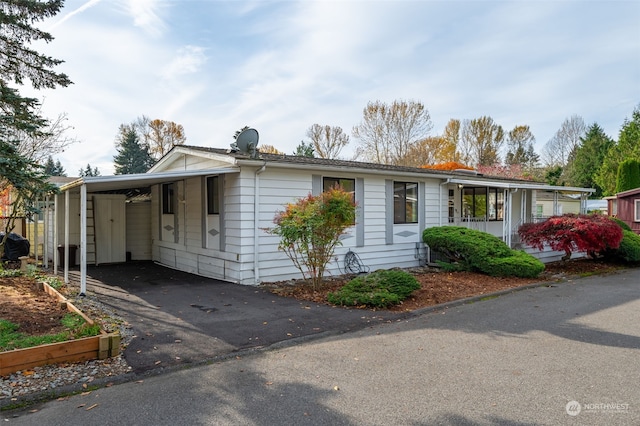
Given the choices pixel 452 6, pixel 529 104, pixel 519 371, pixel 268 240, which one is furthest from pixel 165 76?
pixel 529 104

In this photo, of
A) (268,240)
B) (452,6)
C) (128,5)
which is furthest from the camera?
(452,6)

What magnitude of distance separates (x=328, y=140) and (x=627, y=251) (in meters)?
24.7

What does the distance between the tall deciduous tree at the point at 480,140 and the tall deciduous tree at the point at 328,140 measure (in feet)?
36.4

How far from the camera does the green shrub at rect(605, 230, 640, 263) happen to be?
13.0 metres

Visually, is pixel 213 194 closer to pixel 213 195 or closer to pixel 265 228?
pixel 213 195

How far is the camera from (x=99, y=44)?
9289 millimetres

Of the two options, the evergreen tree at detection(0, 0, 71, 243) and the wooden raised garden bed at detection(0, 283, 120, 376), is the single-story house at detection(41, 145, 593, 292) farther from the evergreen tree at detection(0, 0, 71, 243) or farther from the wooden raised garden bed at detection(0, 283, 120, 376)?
the wooden raised garden bed at detection(0, 283, 120, 376)

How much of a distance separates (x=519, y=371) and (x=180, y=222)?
31.9ft

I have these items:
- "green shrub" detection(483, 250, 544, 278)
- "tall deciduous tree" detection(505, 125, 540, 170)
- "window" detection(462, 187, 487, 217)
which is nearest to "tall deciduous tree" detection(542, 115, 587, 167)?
"tall deciduous tree" detection(505, 125, 540, 170)

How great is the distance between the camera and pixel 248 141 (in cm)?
901

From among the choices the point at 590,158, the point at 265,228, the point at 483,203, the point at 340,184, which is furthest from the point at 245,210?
the point at 590,158

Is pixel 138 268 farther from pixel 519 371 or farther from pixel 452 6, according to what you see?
pixel 452 6

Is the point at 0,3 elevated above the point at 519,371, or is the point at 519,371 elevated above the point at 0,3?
the point at 0,3

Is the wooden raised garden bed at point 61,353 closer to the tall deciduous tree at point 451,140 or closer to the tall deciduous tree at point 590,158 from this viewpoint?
the tall deciduous tree at point 451,140
